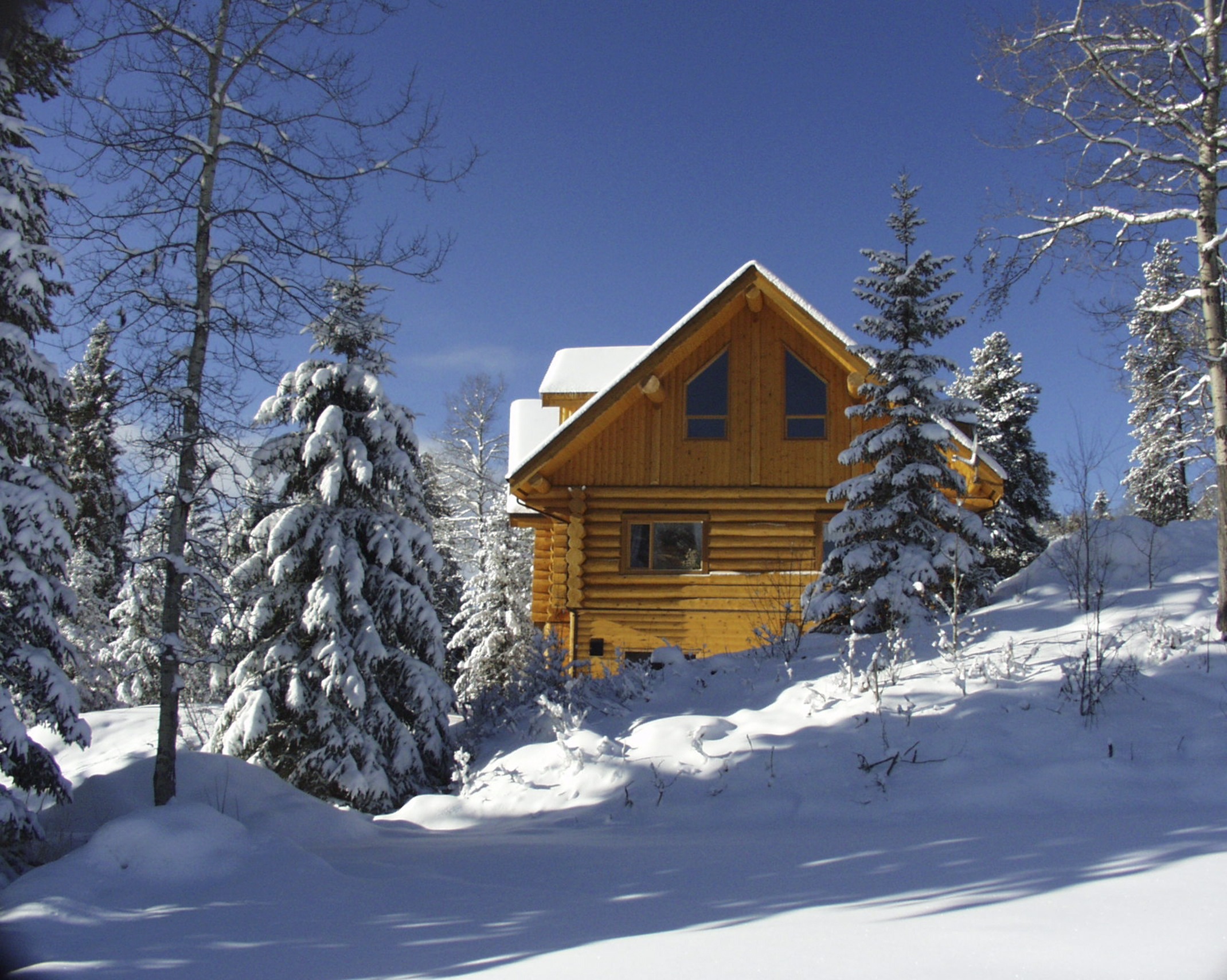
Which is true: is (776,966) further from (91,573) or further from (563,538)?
(91,573)

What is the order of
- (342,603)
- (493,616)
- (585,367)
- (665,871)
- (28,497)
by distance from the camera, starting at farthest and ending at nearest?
1. (493,616)
2. (585,367)
3. (342,603)
4. (28,497)
5. (665,871)

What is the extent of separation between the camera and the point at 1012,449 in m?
31.8

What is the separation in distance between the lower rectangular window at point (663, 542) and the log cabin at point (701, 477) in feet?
0.08

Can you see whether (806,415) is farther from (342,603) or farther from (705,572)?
(342,603)

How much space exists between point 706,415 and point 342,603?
838cm

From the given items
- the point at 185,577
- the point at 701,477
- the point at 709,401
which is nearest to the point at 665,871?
the point at 185,577

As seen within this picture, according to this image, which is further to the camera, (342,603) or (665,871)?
(342,603)

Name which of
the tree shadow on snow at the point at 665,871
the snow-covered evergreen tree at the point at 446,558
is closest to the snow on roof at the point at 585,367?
the snow-covered evergreen tree at the point at 446,558

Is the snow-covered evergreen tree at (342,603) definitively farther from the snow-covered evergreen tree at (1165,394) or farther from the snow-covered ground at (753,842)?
the snow-covered evergreen tree at (1165,394)

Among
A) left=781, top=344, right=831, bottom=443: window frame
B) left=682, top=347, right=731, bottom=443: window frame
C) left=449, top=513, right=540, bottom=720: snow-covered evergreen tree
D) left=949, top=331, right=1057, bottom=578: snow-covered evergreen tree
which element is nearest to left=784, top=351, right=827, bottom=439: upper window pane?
left=781, top=344, right=831, bottom=443: window frame

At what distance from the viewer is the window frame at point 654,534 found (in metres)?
16.6

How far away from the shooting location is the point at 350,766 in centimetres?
1032

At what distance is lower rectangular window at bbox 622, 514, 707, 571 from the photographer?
655 inches

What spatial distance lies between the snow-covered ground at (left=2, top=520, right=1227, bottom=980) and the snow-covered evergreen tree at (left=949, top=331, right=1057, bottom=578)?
68.6 feet
